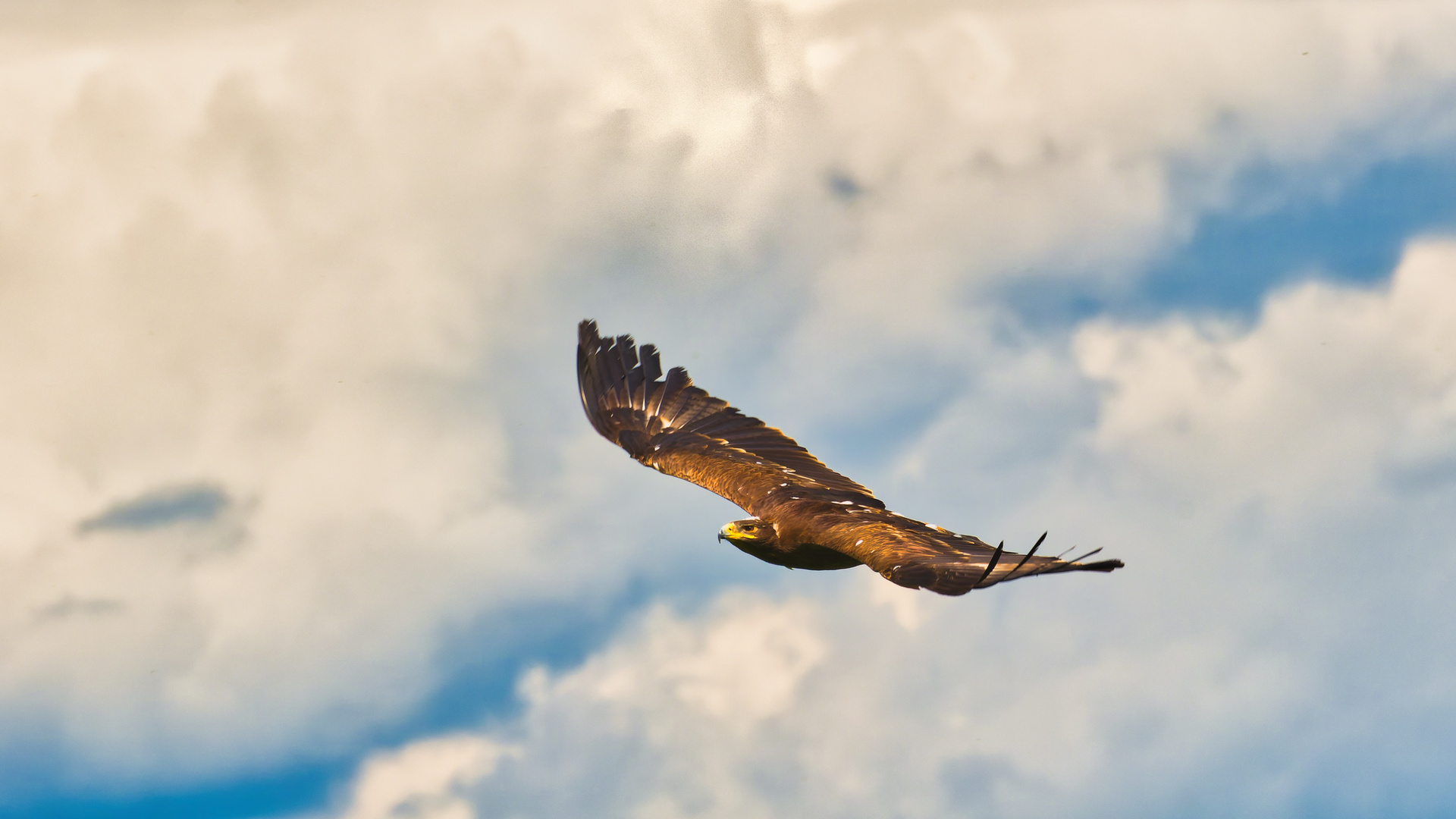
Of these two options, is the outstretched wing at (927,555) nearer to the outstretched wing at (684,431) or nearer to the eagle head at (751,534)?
the eagle head at (751,534)

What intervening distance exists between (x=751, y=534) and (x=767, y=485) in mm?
1534

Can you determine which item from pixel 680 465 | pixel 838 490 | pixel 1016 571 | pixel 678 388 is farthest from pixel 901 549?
pixel 678 388

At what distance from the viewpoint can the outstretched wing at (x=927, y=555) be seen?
33.0 feet

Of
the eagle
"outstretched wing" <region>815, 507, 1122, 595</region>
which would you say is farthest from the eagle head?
"outstretched wing" <region>815, 507, 1122, 595</region>

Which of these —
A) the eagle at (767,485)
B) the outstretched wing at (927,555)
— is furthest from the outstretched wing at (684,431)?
the outstretched wing at (927,555)

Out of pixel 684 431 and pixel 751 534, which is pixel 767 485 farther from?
pixel 684 431

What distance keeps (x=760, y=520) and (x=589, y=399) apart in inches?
204

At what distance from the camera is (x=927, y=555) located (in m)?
12.1

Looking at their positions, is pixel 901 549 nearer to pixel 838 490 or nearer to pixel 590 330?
pixel 838 490

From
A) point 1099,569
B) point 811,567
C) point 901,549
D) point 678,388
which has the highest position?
point 678,388

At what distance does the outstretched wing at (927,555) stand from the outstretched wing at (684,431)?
6.31 feet

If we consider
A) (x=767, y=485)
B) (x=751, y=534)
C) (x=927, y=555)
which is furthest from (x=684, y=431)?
(x=927, y=555)

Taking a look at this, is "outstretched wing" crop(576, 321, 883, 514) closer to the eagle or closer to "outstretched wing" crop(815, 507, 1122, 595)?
the eagle

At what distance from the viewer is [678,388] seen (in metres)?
19.2
